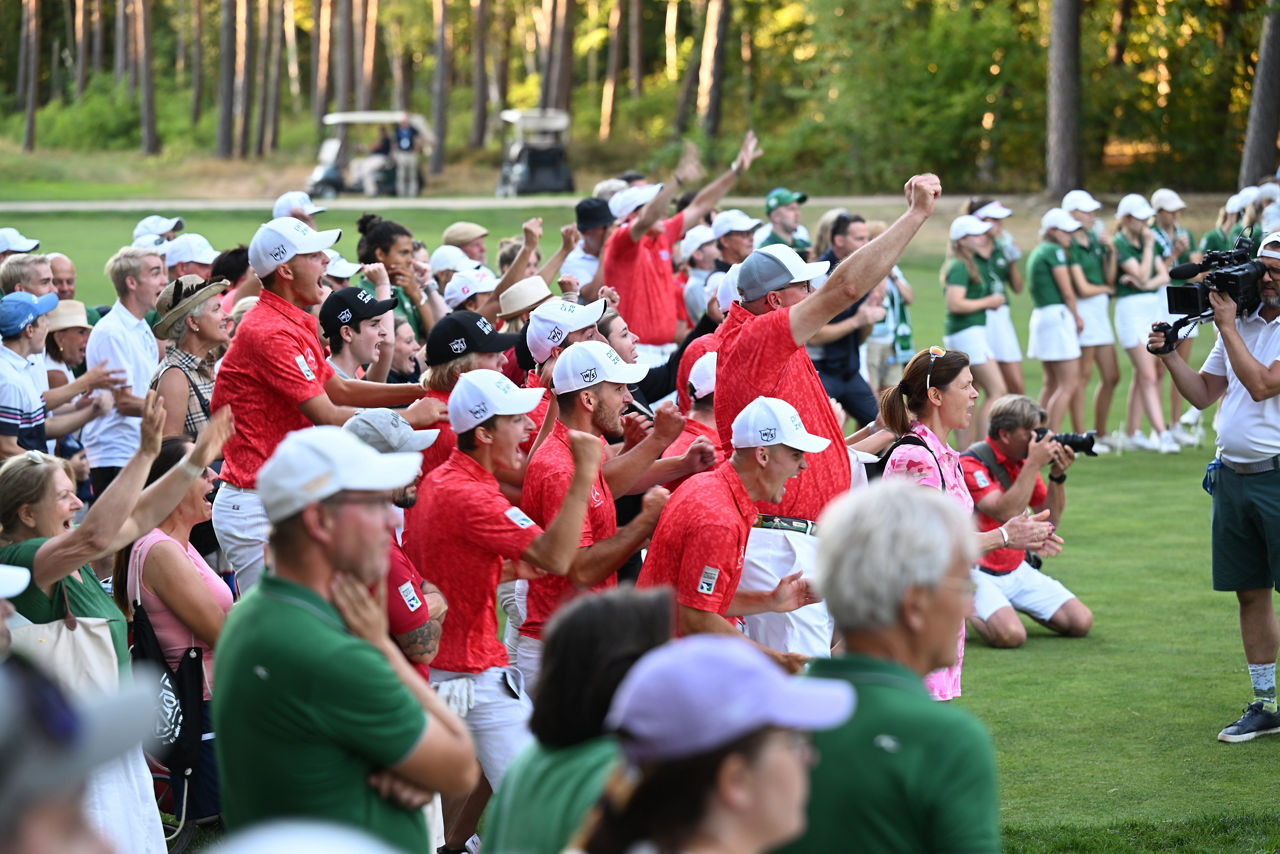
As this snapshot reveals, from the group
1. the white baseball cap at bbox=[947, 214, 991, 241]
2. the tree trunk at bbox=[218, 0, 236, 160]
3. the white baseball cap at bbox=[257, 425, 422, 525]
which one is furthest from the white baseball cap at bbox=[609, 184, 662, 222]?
the tree trunk at bbox=[218, 0, 236, 160]

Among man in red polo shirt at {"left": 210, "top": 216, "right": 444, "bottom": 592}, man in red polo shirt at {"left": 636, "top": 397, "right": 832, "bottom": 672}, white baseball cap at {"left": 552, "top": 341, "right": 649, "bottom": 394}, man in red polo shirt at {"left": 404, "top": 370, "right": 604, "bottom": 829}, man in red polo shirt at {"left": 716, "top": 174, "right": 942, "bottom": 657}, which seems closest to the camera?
man in red polo shirt at {"left": 404, "top": 370, "right": 604, "bottom": 829}

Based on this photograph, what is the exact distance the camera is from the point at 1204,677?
327 inches

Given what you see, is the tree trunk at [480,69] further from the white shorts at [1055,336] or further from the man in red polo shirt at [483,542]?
the man in red polo shirt at [483,542]

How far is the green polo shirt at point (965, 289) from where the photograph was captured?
1393cm

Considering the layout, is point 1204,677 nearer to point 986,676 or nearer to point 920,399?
point 986,676

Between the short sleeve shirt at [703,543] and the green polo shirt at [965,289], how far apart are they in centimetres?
871

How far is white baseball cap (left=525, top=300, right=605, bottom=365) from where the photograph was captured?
23.3ft

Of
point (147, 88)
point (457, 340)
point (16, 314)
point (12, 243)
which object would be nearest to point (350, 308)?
point (457, 340)

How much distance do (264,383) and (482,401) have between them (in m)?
1.71

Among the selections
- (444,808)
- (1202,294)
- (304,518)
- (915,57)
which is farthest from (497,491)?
(915,57)

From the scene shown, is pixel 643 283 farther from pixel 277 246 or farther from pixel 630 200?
pixel 277 246

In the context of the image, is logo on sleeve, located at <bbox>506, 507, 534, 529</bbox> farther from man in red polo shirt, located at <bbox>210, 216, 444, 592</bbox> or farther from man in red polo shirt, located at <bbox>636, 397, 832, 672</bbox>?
man in red polo shirt, located at <bbox>210, 216, 444, 592</bbox>

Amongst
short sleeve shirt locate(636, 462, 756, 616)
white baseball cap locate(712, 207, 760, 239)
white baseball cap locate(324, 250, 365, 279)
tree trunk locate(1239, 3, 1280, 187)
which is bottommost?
short sleeve shirt locate(636, 462, 756, 616)

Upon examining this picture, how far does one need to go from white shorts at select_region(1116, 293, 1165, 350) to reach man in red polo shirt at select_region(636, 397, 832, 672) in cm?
1068
